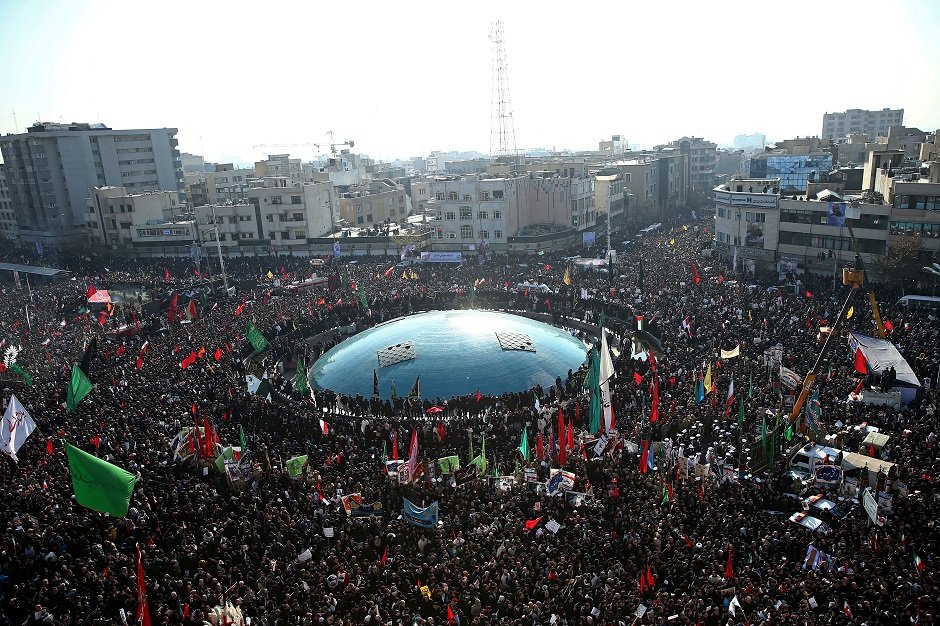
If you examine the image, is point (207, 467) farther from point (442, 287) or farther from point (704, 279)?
point (704, 279)

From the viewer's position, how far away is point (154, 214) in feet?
258

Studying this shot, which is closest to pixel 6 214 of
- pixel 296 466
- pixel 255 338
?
pixel 255 338

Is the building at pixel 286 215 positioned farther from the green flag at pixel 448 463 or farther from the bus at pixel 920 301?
the bus at pixel 920 301

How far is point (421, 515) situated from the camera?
66.2ft

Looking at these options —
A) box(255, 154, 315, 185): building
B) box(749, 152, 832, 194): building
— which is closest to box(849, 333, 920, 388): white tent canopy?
box(749, 152, 832, 194): building

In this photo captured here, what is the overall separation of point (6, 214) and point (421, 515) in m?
98.9

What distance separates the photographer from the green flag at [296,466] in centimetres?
2359

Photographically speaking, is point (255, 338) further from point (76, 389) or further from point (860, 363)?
point (860, 363)

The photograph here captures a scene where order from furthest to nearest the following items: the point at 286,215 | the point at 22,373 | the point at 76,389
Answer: the point at 286,215
the point at 22,373
the point at 76,389

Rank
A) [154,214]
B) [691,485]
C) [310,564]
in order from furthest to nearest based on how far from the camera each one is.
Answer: [154,214]
[691,485]
[310,564]

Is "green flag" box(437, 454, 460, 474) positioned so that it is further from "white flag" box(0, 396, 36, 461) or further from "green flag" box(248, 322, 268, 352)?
"green flag" box(248, 322, 268, 352)

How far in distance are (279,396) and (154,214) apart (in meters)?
55.3

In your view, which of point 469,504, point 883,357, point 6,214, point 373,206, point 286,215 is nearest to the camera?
point 469,504

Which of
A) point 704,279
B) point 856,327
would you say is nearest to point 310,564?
point 856,327
